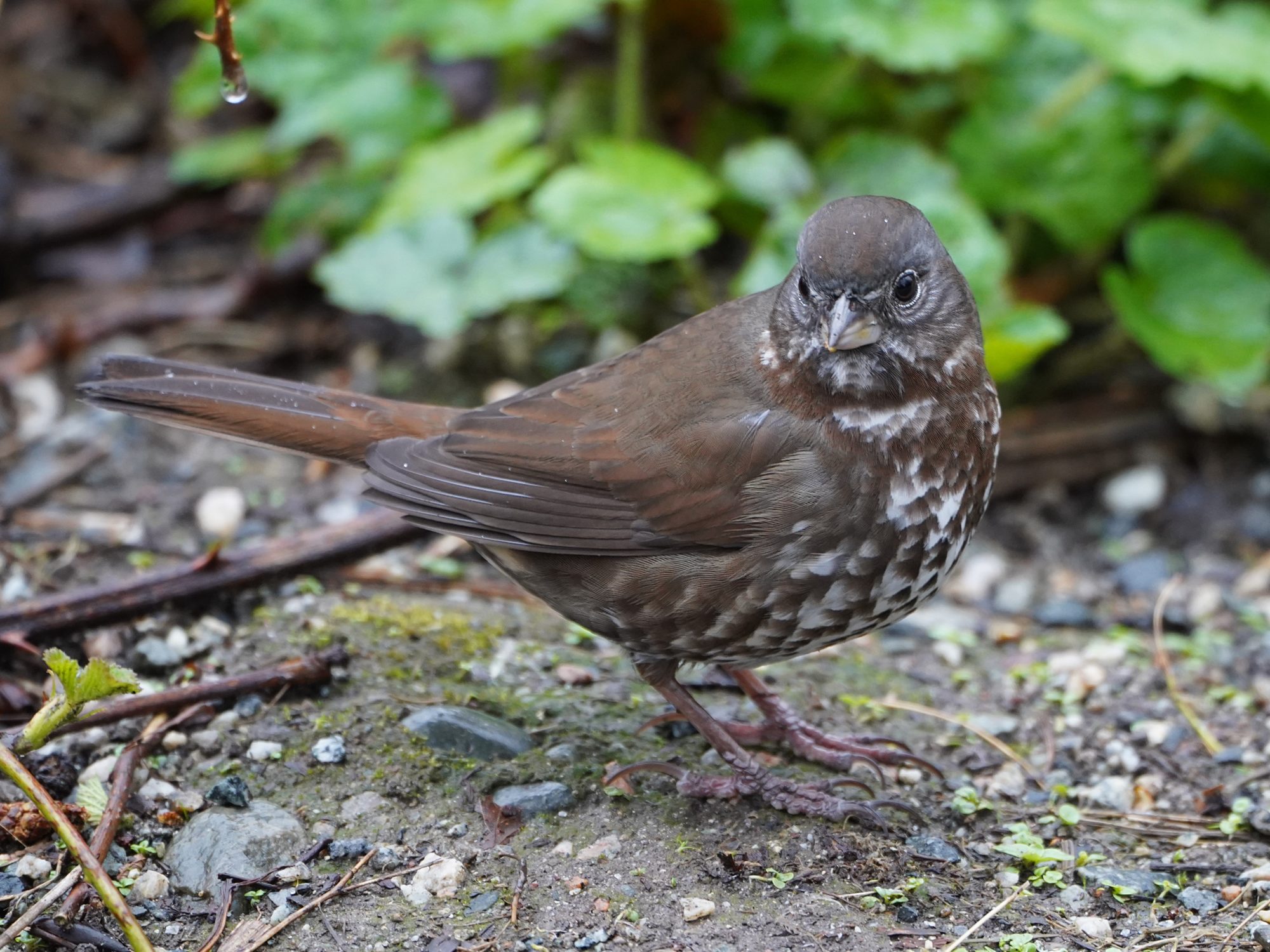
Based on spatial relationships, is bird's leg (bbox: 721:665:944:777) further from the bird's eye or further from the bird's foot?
the bird's eye

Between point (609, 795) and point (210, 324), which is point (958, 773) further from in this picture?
point (210, 324)

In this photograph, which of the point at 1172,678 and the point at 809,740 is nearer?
the point at 809,740

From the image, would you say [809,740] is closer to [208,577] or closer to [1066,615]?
[1066,615]

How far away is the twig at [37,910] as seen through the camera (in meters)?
2.76

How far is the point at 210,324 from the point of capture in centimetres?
588

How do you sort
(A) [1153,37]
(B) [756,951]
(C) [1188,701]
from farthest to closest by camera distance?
1. (A) [1153,37]
2. (C) [1188,701]
3. (B) [756,951]

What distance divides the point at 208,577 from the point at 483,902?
1297mm

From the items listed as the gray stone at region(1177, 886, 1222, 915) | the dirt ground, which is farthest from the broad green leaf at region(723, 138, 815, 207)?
the gray stone at region(1177, 886, 1222, 915)

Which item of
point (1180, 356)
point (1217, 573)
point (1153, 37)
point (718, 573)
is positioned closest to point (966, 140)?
point (1153, 37)

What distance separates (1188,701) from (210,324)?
3.96m

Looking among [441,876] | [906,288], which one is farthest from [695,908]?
[906,288]

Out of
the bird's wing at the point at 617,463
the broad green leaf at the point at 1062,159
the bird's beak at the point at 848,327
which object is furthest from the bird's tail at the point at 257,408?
the broad green leaf at the point at 1062,159

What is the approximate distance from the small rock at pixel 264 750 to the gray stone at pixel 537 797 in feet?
1.75

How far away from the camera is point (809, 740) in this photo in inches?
144
